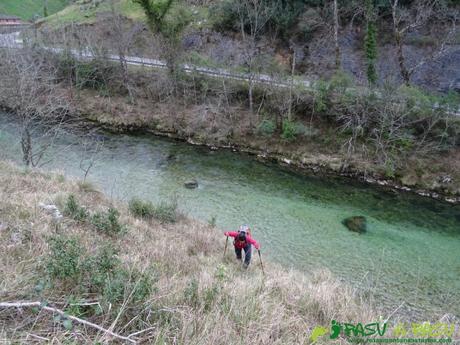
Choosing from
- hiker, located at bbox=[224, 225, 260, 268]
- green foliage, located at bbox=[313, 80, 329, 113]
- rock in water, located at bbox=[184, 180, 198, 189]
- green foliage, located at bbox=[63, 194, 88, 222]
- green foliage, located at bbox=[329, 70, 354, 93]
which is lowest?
rock in water, located at bbox=[184, 180, 198, 189]

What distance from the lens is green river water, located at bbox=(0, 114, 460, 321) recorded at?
38.9 ft

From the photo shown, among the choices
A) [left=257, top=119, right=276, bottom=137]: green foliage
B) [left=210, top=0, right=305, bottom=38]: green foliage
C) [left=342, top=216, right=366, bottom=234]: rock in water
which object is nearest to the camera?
[left=342, top=216, right=366, bottom=234]: rock in water

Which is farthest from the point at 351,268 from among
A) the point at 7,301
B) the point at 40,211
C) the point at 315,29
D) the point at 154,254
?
the point at 315,29

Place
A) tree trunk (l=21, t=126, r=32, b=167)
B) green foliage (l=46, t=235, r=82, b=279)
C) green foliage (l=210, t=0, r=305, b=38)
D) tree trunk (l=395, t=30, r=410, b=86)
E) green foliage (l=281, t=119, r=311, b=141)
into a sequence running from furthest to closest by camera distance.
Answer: green foliage (l=210, t=0, r=305, b=38) < tree trunk (l=395, t=30, r=410, b=86) < green foliage (l=281, t=119, r=311, b=141) < tree trunk (l=21, t=126, r=32, b=167) < green foliage (l=46, t=235, r=82, b=279)

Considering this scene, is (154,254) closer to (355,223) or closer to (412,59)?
(355,223)

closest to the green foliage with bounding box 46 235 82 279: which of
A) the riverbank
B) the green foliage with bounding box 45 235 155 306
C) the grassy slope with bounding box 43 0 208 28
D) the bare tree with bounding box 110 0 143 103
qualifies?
the green foliage with bounding box 45 235 155 306

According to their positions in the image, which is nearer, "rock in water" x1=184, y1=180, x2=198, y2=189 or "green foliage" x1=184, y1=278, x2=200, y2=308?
"green foliage" x1=184, y1=278, x2=200, y2=308

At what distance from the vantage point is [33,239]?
5.86 meters

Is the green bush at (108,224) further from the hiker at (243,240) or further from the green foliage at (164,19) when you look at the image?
the green foliage at (164,19)

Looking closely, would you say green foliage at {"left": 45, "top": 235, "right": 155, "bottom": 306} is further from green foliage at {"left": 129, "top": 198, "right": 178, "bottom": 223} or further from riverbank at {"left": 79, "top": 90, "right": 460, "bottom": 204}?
riverbank at {"left": 79, "top": 90, "right": 460, "bottom": 204}

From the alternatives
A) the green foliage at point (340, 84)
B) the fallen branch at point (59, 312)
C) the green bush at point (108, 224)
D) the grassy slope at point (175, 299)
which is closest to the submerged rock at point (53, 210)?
the grassy slope at point (175, 299)

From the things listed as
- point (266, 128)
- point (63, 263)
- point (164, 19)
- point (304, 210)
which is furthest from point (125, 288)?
point (164, 19)

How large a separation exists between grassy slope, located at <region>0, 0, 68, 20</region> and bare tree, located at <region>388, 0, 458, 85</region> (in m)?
51.4

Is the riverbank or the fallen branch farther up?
the fallen branch
